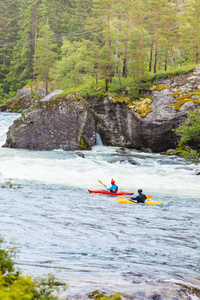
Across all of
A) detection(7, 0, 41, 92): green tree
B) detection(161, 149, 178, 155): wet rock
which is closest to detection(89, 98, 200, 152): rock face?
detection(161, 149, 178, 155): wet rock

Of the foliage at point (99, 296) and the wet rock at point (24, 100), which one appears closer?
the foliage at point (99, 296)

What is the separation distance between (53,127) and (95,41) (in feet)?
77.4

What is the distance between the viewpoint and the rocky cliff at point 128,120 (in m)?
22.2

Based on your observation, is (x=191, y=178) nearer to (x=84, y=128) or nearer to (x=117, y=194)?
(x=117, y=194)

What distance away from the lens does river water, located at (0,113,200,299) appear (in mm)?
4250

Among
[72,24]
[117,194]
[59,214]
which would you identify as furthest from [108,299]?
[72,24]

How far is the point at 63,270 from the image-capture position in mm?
4285

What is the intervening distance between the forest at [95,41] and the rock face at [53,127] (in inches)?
222

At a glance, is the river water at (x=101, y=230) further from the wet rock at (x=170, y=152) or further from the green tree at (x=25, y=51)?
the green tree at (x=25, y=51)

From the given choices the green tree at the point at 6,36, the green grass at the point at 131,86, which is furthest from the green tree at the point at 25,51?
the green grass at the point at 131,86

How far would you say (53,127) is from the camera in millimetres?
22422

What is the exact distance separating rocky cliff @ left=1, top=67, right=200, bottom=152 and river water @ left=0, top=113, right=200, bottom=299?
765cm

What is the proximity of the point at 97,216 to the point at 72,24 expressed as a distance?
51.1m

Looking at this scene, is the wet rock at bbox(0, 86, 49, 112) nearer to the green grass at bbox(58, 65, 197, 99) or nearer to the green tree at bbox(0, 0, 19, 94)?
the green grass at bbox(58, 65, 197, 99)
